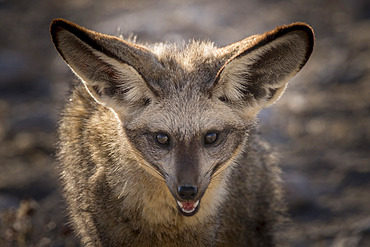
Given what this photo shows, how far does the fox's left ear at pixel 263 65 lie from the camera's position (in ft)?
12.6

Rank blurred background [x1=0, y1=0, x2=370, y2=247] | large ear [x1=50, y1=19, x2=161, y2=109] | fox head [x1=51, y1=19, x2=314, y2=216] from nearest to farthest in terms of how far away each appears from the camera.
A: large ear [x1=50, y1=19, x2=161, y2=109] < fox head [x1=51, y1=19, x2=314, y2=216] < blurred background [x1=0, y1=0, x2=370, y2=247]

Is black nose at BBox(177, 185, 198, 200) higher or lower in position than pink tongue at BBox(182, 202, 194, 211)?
higher

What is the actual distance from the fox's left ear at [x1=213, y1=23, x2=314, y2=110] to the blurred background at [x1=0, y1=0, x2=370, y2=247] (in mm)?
2200

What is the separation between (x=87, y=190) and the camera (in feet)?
15.5

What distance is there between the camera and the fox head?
387 centimetres

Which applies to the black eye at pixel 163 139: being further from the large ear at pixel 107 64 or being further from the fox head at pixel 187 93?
the large ear at pixel 107 64

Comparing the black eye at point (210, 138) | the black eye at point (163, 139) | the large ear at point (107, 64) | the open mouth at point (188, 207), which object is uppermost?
the large ear at point (107, 64)

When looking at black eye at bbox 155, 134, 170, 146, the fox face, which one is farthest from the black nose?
black eye at bbox 155, 134, 170, 146

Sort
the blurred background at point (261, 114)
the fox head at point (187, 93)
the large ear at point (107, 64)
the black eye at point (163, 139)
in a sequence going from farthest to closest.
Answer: the blurred background at point (261, 114) < the black eye at point (163, 139) < the fox head at point (187, 93) < the large ear at point (107, 64)

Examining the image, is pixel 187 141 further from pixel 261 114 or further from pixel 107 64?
pixel 261 114

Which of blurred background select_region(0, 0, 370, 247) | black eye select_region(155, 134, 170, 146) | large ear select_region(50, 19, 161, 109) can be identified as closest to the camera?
large ear select_region(50, 19, 161, 109)

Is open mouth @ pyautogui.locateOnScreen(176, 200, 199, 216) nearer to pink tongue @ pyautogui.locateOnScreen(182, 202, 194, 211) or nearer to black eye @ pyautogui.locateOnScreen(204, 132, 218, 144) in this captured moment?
pink tongue @ pyautogui.locateOnScreen(182, 202, 194, 211)

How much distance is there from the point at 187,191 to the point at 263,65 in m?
1.11

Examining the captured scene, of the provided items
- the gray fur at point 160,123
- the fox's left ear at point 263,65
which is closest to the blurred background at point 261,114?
the gray fur at point 160,123
